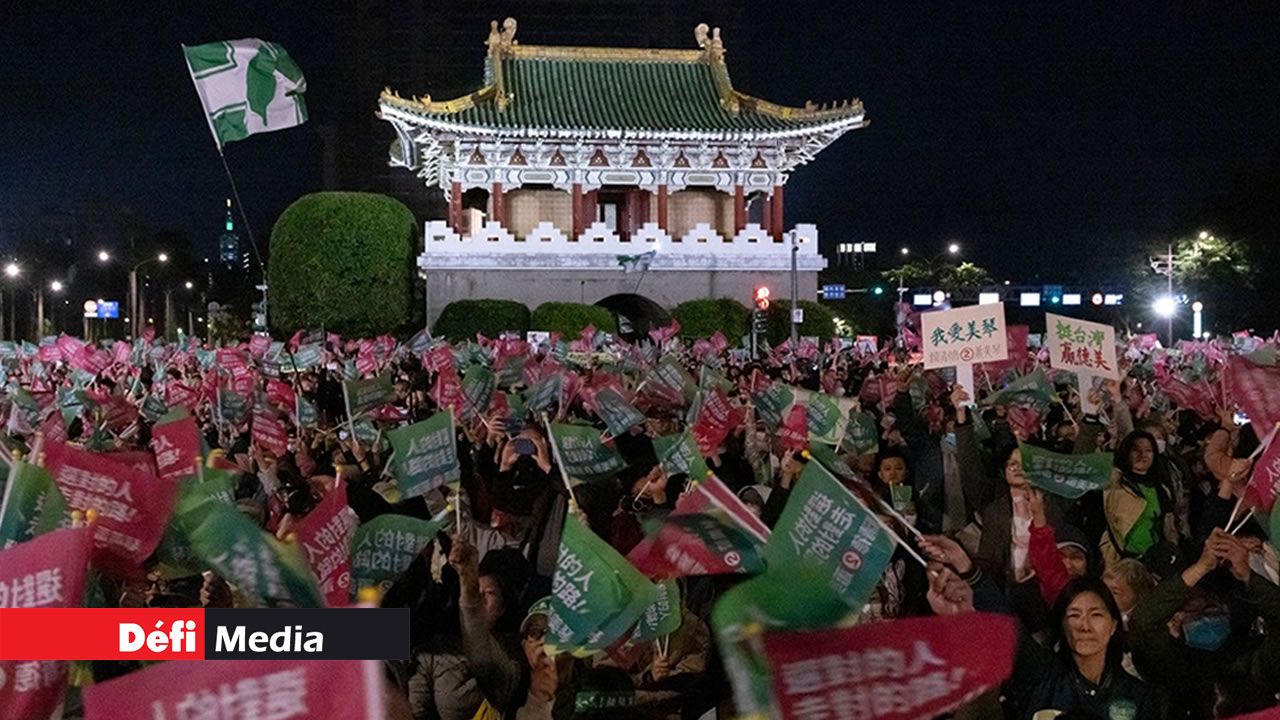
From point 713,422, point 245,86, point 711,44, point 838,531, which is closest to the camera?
point 838,531

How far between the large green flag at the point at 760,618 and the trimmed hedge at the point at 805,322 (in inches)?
1125

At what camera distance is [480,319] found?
31.2 m

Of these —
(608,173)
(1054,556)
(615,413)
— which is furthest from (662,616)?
(608,173)

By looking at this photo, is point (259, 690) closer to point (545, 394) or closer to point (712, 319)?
point (545, 394)

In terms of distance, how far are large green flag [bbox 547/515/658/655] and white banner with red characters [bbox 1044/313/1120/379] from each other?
6.54 m

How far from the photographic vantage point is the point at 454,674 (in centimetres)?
435

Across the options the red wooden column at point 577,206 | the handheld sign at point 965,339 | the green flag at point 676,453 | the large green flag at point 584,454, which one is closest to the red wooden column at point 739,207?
the red wooden column at point 577,206

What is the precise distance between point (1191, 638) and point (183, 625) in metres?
3.22

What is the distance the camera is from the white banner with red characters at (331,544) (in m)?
4.40

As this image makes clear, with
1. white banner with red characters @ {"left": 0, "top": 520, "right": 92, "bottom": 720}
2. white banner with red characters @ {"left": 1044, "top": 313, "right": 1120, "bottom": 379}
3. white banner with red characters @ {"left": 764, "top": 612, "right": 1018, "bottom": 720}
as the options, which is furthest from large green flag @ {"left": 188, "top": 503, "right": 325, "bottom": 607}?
white banner with red characters @ {"left": 1044, "top": 313, "right": 1120, "bottom": 379}

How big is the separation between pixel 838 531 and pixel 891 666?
4.37 feet

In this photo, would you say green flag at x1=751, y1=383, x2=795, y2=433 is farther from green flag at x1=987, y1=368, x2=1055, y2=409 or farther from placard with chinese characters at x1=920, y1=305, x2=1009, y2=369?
green flag at x1=987, y1=368, x2=1055, y2=409

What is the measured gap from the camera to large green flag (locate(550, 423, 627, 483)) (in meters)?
6.70

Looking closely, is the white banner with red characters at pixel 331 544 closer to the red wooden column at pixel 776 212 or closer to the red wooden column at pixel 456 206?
the red wooden column at pixel 456 206
